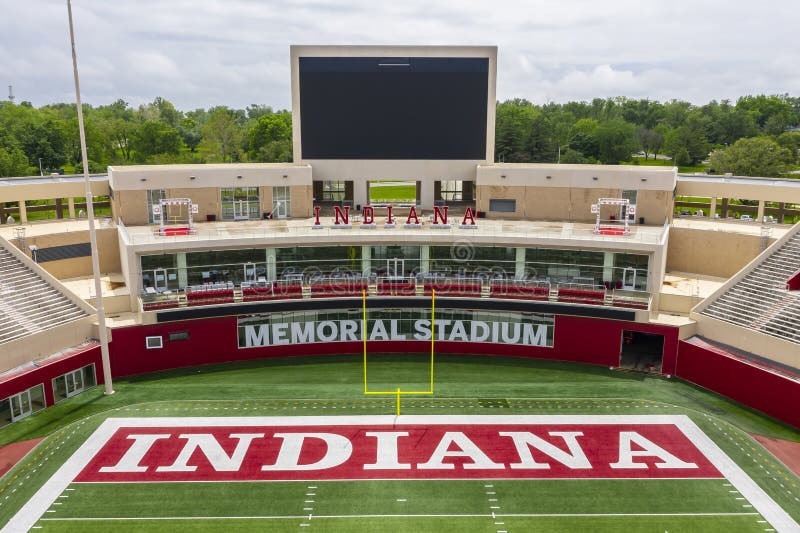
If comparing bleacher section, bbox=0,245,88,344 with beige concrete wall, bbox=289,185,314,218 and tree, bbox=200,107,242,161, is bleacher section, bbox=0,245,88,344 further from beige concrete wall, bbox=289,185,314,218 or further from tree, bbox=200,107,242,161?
tree, bbox=200,107,242,161

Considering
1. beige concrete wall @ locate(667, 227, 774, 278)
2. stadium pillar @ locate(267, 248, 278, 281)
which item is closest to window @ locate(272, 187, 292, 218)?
stadium pillar @ locate(267, 248, 278, 281)

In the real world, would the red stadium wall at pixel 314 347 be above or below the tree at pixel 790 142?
below

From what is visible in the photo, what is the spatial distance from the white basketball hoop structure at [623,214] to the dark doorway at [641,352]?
23.0 feet

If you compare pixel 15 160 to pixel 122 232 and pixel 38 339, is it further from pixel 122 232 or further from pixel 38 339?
pixel 38 339

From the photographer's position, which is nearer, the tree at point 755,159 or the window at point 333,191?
the window at point 333,191

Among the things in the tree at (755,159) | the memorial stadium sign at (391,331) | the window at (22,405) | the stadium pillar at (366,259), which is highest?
the tree at (755,159)

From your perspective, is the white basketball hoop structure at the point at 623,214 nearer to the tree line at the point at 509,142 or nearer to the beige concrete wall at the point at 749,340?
the beige concrete wall at the point at 749,340

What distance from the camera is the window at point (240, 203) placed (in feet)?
160

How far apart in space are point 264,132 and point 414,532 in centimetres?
10814

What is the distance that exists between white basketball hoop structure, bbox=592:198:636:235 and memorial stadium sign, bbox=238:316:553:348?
8.50m

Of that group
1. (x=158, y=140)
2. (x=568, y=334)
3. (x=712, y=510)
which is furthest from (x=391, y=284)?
(x=158, y=140)

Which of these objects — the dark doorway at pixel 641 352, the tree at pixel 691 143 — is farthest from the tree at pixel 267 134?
the dark doorway at pixel 641 352

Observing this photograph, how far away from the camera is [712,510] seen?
966 inches

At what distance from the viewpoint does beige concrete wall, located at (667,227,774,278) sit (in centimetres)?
4431
